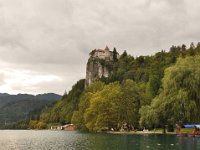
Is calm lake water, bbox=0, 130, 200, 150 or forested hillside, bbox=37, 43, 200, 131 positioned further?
forested hillside, bbox=37, 43, 200, 131

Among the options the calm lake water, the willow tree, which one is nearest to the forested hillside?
the willow tree

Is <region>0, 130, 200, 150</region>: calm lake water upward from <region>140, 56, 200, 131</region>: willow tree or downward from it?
downward

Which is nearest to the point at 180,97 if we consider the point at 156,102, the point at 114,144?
the point at 156,102

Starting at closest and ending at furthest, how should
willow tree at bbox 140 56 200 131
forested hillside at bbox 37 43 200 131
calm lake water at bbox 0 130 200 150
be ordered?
1. calm lake water at bbox 0 130 200 150
2. willow tree at bbox 140 56 200 131
3. forested hillside at bbox 37 43 200 131

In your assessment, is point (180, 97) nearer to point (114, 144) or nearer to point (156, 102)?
point (156, 102)

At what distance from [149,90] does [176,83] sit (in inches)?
1283

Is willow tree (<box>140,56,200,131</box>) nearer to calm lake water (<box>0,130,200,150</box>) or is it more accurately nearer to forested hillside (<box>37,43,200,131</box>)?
forested hillside (<box>37,43,200,131</box>)

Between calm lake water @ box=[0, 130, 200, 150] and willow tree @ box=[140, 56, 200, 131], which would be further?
willow tree @ box=[140, 56, 200, 131]

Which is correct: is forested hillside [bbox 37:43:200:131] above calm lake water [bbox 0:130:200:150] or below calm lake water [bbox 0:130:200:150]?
above

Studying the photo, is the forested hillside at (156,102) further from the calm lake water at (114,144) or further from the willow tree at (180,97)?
the calm lake water at (114,144)

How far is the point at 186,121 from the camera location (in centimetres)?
8194

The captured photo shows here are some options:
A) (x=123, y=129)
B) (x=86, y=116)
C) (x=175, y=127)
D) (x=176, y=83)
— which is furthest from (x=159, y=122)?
(x=86, y=116)

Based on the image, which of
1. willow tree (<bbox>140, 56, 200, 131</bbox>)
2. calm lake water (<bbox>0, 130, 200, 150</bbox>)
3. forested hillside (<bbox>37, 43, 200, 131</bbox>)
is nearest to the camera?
calm lake water (<bbox>0, 130, 200, 150</bbox>)

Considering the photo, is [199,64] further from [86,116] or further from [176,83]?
[86,116]
